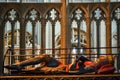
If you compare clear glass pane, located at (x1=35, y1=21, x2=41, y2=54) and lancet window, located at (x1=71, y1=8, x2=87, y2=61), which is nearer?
lancet window, located at (x1=71, y1=8, x2=87, y2=61)

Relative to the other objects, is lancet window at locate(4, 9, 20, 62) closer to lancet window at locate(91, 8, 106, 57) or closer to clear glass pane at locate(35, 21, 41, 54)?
clear glass pane at locate(35, 21, 41, 54)

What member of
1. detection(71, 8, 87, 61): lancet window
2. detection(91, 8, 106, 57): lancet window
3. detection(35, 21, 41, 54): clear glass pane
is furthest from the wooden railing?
detection(35, 21, 41, 54): clear glass pane

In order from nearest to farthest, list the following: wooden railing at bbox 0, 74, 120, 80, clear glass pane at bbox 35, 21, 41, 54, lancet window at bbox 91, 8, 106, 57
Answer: wooden railing at bbox 0, 74, 120, 80 < lancet window at bbox 91, 8, 106, 57 < clear glass pane at bbox 35, 21, 41, 54

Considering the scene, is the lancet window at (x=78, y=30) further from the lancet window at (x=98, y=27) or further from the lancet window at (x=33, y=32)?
the lancet window at (x=33, y=32)

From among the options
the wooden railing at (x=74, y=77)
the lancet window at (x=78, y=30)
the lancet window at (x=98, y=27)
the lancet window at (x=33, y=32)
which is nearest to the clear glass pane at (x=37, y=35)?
the lancet window at (x=33, y=32)

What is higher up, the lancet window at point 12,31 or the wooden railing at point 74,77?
the lancet window at point 12,31

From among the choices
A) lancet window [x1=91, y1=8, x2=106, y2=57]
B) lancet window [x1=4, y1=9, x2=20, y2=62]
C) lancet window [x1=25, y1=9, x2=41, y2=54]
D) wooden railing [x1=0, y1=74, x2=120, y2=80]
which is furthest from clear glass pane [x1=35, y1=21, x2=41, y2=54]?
wooden railing [x1=0, y1=74, x2=120, y2=80]

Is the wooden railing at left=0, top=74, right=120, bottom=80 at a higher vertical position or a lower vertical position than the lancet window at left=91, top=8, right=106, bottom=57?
lower

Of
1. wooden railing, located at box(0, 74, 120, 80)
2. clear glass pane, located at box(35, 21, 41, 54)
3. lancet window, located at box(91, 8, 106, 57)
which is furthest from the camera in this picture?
clear glass pane, located at box(35, 21, 41, 54)

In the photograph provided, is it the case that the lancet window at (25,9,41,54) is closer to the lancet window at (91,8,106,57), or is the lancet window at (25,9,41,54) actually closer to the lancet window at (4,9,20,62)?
the lancet window at (4,9,20,62)

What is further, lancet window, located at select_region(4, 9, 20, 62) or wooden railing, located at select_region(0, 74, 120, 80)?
lancet window, located at select_region(4, 9, 20, 62)

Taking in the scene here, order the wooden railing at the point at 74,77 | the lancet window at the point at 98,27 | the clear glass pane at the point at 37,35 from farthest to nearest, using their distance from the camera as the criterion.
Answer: the clear glass pane at the point at 37,35 < the lancet window at the point at 98,27 < the wooden railing at the point at 74,77

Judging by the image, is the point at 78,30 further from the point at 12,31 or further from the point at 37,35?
the point at 12,31

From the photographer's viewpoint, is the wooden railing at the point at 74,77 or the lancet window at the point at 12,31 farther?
the lancet window at the point at 12,31
